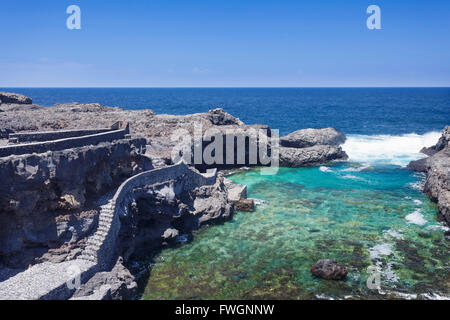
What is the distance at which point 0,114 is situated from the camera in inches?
1334

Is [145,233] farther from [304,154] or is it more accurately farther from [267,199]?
[304,154]

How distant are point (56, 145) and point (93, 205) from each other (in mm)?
3724

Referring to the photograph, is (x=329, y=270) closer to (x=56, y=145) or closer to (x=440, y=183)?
(x=56, y=145)

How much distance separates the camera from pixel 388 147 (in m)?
57.0

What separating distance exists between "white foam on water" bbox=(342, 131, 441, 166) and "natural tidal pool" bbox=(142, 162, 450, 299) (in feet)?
48.7

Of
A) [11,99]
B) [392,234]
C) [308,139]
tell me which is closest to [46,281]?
[392,234]

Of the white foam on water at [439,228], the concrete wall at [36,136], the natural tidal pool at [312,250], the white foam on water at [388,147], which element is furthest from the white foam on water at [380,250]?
the white foam on water at [388,147]

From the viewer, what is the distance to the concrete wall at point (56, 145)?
16.3m

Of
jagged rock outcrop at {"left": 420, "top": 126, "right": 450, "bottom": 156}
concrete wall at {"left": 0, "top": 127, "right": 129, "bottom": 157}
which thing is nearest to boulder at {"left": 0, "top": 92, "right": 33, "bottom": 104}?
concrete wall at {"left": 0, "top": 127, "right": 129, "bottom": 157}

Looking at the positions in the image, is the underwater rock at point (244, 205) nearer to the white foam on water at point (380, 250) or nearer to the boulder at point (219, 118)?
the white foam on water at point (380, 250)

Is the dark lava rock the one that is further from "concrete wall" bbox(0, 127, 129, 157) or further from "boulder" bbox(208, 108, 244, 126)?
"boulder" bbox(208, 108, 244, 126)

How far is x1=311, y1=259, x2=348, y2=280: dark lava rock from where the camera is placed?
1884cm

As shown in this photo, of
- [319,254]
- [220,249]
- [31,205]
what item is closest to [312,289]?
[319,254]

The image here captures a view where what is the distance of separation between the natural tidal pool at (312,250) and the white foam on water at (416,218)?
0.07 meters
